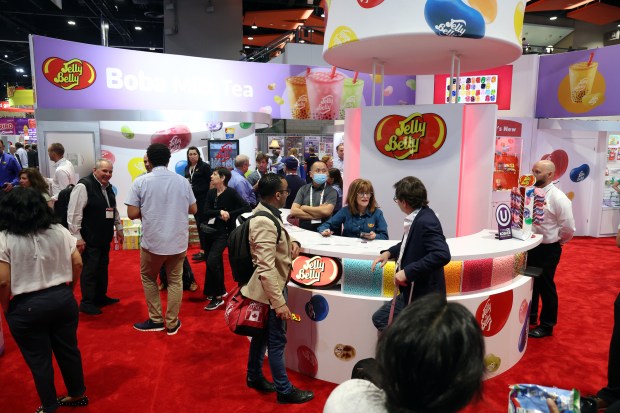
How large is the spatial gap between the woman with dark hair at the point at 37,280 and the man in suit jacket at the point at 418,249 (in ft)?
6.33

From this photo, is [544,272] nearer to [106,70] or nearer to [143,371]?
[143,371]

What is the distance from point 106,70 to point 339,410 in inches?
322

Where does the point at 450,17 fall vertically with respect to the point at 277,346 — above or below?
above

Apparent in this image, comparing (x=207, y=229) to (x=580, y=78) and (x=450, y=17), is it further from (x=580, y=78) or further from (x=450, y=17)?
(x=580, y=78)

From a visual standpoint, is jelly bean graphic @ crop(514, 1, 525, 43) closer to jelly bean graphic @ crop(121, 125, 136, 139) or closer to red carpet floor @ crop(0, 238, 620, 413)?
red carpet floor @ crop(0, 238, 620, 413)

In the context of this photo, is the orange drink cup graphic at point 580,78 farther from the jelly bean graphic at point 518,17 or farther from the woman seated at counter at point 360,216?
the woman seated at counter at point 360,216

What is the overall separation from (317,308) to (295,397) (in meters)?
0.61

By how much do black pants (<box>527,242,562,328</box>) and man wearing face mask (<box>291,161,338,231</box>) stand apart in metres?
1.86

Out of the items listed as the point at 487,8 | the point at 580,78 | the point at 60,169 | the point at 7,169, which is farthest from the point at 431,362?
the point at 580,78

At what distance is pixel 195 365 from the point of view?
11.6 feet

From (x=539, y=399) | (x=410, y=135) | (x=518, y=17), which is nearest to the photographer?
(x=539, y=399)

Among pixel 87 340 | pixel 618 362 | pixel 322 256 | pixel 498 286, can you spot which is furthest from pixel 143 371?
pixel 618 362

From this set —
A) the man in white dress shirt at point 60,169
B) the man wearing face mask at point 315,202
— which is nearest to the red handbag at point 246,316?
the man wearing face mask at point 315,202

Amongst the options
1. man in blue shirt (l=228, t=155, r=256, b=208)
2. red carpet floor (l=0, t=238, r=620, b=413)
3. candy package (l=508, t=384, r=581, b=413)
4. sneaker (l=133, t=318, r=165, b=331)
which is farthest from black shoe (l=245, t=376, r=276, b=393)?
man in blue shirt (l=228, t=155, r=256, b=208)
